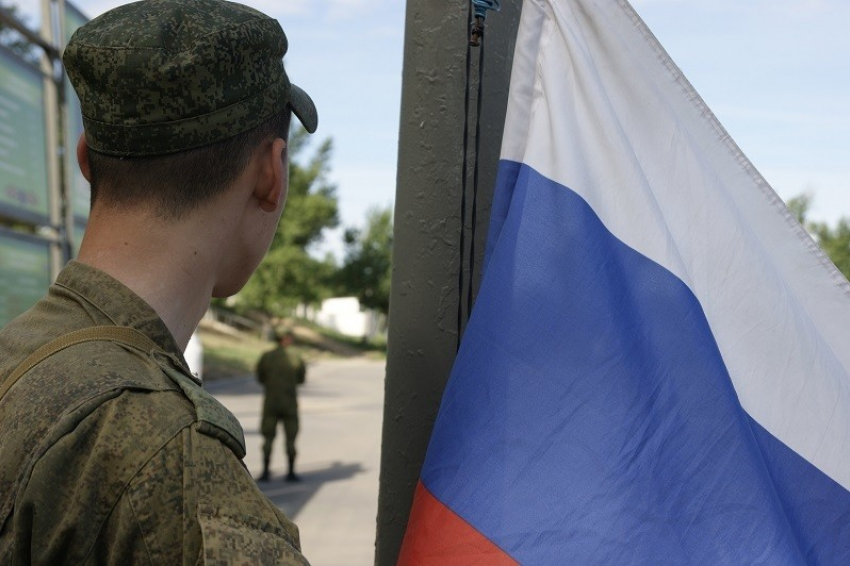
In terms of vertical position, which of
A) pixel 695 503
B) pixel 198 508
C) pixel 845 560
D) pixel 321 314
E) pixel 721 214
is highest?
pixel 721 214

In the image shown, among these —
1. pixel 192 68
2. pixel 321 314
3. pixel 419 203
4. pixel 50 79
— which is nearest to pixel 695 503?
pixel 419 203

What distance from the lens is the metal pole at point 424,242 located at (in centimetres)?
209

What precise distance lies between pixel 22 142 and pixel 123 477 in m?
3.30

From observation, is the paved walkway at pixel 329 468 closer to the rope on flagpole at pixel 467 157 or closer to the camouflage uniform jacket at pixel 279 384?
the camouflage uniform jacket at pixel 279 384

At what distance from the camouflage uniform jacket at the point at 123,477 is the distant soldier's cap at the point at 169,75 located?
330 millimetres

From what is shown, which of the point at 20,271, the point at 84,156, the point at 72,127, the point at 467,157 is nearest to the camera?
the point at 84,156

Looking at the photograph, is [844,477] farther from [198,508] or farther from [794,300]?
[198,508]

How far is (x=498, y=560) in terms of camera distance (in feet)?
5.96

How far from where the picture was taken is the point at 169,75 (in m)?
1.43

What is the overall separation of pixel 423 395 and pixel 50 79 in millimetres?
2968

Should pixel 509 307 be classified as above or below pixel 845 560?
above

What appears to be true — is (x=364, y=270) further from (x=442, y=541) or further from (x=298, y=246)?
(x=442, y=541)

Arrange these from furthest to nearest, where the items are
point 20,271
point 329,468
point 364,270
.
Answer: point 364,270, point 329,468, point 20,271

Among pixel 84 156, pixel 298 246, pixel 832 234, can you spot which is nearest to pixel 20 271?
pixel 84 156
